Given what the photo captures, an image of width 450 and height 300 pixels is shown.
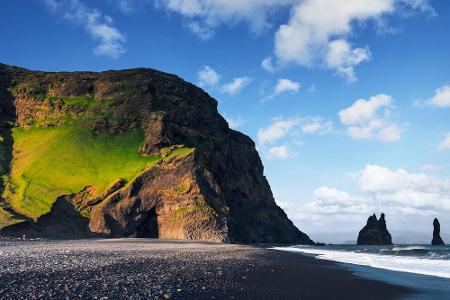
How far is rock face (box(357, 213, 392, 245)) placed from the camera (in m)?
173

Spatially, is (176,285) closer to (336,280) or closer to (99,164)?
(336,280)

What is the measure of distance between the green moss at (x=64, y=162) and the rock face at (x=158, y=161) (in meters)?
1.46

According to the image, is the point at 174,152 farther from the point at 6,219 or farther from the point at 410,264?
the point at 410,264

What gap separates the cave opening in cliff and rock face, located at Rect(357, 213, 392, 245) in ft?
403

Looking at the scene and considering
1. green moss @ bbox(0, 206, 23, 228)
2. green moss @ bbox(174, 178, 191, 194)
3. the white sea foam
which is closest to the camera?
the white sea foam

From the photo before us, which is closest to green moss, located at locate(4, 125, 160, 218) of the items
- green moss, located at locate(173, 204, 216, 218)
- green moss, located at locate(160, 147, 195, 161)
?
green moss, located at locate(160, 147, 195, 161)

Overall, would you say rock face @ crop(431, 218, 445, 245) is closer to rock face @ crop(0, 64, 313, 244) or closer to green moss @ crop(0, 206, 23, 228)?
rock face @ crop(0, 64, 313, 244)

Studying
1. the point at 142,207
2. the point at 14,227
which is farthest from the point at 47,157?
the point at 14,227

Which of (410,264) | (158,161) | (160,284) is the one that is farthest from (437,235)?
(160,284)

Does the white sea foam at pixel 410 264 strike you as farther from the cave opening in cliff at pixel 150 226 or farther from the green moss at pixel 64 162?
the green moss at pixel 64 162

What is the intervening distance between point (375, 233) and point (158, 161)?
4910 inches

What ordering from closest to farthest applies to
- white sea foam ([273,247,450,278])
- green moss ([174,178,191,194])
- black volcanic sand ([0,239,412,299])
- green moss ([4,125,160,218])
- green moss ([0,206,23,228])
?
1. black volcanic sand ([0,239,412,299])
2. white sea foam ([273,247,450,278])
3. green moss ([0,206,23,228])
4. green moss ([4,125,160,218])
5. green moss ([174,178,191,194])

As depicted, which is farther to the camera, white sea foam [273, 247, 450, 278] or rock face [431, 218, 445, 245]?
rock face [431, 218, 445, 245]

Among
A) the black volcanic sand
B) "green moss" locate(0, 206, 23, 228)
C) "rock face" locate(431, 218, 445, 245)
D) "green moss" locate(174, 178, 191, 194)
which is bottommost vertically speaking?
the black volcanic sand
